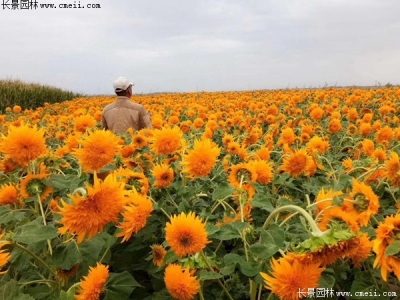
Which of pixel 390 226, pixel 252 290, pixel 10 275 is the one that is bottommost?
pixel 10 275

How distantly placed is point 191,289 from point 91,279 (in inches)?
10.9

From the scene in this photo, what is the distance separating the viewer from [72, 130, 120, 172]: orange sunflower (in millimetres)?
1542

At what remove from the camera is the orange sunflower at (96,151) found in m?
1.54

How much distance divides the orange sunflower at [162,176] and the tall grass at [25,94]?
1831 centimetres

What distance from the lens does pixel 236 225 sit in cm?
134

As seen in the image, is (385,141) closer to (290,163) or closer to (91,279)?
(290,163)

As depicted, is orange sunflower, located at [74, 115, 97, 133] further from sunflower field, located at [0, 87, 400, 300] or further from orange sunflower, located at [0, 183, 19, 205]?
orange sunflower, located at [0, 183, 19, 205]

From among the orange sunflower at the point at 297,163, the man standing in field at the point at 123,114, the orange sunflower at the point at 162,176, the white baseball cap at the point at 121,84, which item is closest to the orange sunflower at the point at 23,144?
the orange sunflower at the point at 162,176

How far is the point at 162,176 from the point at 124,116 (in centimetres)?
419

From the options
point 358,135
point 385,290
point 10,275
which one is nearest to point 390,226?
point 385,290

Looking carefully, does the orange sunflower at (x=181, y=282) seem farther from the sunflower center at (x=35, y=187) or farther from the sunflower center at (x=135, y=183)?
the sunflower center at (x=35, y=187)

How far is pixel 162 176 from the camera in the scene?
1.70m

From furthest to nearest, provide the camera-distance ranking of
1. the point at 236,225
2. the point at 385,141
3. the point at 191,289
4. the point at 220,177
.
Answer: the point at 385,141, the point at 220,177, the point at 236,225, the point at 191,289

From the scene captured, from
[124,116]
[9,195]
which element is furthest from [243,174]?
[124,116]
